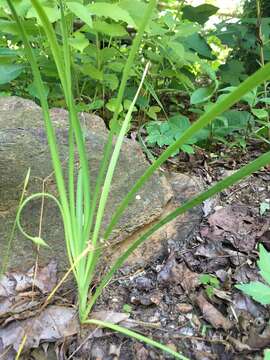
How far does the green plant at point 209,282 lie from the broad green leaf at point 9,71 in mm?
887

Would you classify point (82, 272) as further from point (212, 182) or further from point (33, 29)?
point (33, 29)

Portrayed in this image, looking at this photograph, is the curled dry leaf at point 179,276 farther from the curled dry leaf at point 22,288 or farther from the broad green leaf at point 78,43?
the broad green leaf at point 78,43

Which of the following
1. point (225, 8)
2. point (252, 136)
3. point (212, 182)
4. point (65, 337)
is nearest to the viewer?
point (65, 337)

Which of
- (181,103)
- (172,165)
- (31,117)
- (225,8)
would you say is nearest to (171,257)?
(172,165)

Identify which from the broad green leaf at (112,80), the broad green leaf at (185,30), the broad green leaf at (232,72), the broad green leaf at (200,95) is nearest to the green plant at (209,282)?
the broad green leaf at (200,95)

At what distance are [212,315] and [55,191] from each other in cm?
52

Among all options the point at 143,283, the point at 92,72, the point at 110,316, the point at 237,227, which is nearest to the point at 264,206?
the point at 237,227

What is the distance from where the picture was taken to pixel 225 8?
3.26m

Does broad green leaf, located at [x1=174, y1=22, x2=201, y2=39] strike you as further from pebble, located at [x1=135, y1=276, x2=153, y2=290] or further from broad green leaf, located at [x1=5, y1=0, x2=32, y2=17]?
pebble, located at [x1=135, y1=276, x2=153, y2=290]

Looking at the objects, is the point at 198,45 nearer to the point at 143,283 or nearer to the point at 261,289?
the point at 143,283

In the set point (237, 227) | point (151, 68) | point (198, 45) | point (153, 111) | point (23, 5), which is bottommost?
point (237, 227)

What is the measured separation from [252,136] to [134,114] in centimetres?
49

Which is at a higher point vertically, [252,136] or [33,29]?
[33,29]

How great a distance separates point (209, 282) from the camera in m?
1.02
